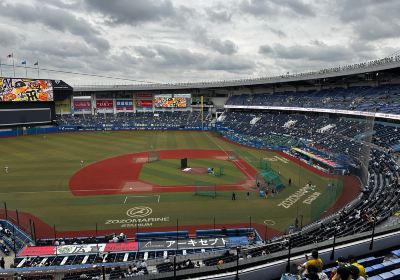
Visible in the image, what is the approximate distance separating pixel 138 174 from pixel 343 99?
47.6m

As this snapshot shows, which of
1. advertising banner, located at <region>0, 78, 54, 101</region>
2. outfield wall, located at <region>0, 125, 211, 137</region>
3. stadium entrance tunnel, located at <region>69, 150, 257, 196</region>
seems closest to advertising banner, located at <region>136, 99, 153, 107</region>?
outfield wall, located at <region>0, 125, 211, 137</region>

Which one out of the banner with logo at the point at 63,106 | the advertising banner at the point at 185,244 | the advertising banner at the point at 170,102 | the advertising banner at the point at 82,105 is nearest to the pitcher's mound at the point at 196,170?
the advertising banner at the point at 185,244

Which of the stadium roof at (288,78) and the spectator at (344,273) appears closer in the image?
the spectator at (344,273)

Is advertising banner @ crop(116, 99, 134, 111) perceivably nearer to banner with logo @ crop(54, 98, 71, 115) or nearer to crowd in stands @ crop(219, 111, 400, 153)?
banner with logo @ crop(54, 98, 71, 115)

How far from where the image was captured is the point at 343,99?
2549 inches

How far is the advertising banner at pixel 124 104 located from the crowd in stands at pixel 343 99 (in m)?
44.4

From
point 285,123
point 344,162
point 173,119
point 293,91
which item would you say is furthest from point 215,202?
point 173,119

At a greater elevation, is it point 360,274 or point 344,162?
point 360,274

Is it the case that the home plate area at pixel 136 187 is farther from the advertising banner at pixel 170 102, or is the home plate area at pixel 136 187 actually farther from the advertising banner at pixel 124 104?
the advertising banner at pixel 124 104

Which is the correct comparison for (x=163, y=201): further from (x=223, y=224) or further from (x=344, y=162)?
(x=344, y=162)

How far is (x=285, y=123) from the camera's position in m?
74.8

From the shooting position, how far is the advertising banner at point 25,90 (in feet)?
274

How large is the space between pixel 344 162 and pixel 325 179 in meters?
4.81

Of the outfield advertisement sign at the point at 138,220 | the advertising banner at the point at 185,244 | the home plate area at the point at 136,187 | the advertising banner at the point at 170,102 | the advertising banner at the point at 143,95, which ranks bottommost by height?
the outfield advertisement sign at the point at 138,220
